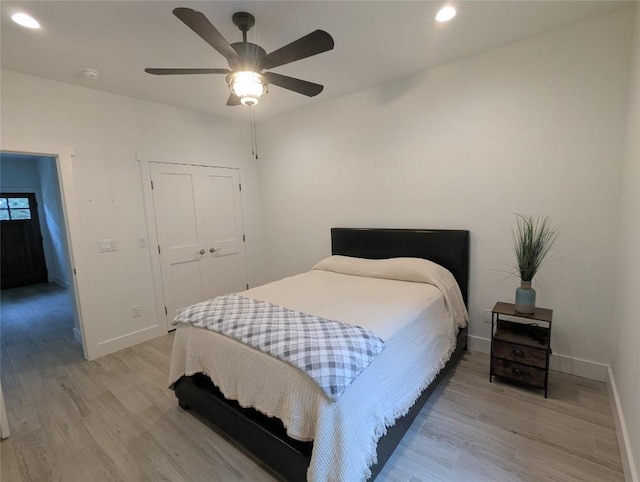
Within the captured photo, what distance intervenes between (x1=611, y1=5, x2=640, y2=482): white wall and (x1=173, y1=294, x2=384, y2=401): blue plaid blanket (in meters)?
1.28

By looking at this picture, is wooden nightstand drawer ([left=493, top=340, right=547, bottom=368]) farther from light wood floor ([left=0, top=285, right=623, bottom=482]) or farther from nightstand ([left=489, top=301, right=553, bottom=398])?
light wood floor ([left=0, top=285, right=623, bottom=482])

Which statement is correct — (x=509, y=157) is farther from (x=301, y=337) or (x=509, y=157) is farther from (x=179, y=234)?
(x=179, y=234)

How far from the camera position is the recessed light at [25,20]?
1.79 m

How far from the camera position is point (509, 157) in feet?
8.08

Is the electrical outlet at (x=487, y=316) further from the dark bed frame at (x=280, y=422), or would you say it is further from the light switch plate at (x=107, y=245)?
the light switch plate at (x=107, y=245)

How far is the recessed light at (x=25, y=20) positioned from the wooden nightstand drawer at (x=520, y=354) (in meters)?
3.84

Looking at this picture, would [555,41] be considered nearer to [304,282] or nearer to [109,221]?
[304,282]

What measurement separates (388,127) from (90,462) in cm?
354

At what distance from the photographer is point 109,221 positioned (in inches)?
120

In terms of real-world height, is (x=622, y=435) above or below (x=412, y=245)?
below

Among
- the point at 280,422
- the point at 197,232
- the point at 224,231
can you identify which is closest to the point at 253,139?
the point at 224,231

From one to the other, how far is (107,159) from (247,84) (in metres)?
2.12

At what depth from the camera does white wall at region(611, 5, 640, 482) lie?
1.46 metres

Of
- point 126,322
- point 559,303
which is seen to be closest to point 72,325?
point 126,322
